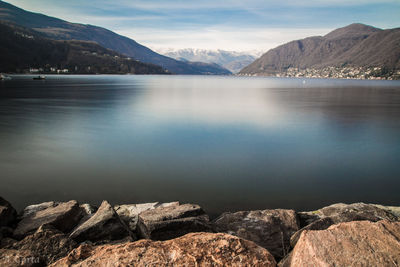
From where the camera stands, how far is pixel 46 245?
533cm

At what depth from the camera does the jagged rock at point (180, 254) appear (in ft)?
11.8

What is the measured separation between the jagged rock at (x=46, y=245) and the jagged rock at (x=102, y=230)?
2.06 feet

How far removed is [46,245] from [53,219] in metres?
1.92

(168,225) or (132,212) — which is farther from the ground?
(168,225)

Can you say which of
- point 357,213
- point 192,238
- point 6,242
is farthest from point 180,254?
point 357,213

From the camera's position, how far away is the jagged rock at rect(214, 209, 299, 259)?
6.92 meters

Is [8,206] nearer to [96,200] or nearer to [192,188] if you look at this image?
[96,200]

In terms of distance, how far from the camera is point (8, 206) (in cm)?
749

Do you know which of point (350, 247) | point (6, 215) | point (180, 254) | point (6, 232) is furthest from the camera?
point (6, 215)

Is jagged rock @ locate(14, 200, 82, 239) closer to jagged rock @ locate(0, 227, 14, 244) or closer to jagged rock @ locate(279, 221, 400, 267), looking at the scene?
jagged rock @ locate(0, 227, 14, 244)

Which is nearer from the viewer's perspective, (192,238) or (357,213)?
(192,238)

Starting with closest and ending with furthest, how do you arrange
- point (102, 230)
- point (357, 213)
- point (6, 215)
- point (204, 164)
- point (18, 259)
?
point (18, 259) < point (102, 230) < point (6, 215) < point (357, 213) < point (204, 164)

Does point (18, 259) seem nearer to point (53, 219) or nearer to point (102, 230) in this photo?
point (102, 230)

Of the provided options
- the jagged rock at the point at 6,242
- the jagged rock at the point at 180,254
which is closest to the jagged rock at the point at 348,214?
the jagged rock at the point at 180,254
